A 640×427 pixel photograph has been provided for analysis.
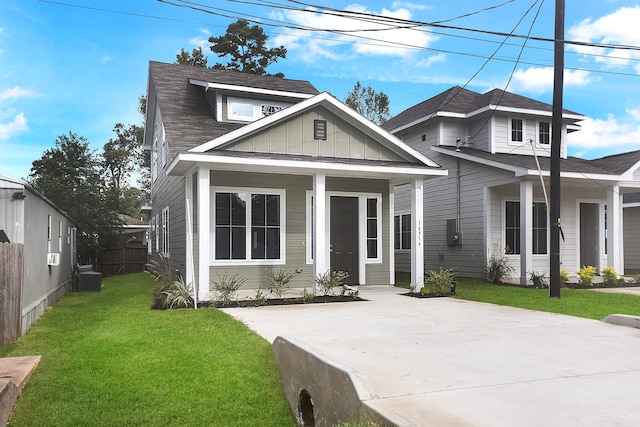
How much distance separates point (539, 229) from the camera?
16250 mm

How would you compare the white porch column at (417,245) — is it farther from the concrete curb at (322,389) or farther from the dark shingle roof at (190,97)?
the concrete curb at (322,389)

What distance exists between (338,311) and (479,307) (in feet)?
8.72

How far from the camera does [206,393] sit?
486 centimetres

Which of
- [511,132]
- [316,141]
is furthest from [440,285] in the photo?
[511,132]

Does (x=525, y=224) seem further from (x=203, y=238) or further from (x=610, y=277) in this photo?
(x=203, y=238)

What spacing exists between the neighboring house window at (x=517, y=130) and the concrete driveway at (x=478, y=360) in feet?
30.4

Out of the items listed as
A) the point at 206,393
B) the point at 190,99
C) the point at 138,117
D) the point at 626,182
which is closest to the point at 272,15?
the point at 190,99

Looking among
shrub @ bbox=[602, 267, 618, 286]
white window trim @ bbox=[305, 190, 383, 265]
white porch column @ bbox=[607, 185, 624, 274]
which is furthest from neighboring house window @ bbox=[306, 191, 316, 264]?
white porch column @ bbox=[607, 185, 624, 274]

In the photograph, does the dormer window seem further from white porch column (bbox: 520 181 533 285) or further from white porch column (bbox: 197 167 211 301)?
white porch column (bbox: 520 181 533 285)

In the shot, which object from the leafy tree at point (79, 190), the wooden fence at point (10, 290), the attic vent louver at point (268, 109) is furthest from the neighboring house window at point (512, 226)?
the leafy tree at point (79, 190)

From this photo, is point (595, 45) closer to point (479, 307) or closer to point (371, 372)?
point (479, 307)

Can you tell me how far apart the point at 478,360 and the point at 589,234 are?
1413 cm

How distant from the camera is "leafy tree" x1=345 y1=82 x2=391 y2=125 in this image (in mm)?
40562

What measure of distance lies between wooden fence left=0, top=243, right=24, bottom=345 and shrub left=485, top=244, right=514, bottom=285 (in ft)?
38.6
